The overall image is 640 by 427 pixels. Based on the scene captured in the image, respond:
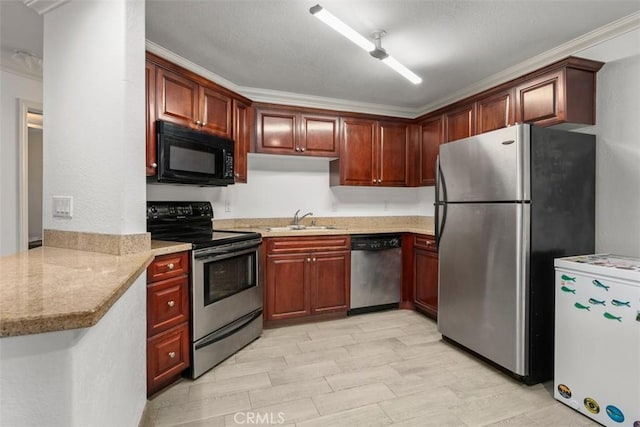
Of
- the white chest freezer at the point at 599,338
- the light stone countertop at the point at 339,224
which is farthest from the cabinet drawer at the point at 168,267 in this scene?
the white chest freezer at the point at 599,338

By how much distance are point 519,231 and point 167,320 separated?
2.32 metres

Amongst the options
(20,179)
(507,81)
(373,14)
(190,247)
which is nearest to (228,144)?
(190,247)

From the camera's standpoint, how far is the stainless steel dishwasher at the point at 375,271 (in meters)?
3.29

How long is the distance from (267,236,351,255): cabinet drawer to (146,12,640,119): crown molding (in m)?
1.50

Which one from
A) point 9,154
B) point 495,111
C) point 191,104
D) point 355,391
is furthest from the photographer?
point 495,111

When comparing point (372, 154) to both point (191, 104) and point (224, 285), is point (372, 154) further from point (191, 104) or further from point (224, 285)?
point (224, 285)

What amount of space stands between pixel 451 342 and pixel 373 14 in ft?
8.50

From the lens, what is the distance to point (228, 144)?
2.84m

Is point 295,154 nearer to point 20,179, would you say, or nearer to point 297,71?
point 297,71

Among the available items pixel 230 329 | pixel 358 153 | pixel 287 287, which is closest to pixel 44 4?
pixel 230 329

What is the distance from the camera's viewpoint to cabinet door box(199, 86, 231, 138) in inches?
106

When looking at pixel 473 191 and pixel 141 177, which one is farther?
pixel 473 191

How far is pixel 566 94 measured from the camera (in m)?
2.24

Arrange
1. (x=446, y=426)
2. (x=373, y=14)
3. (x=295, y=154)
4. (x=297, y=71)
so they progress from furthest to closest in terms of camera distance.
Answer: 1. (x=295, y=154)
2. (x=297, y=71)
3. (x=373, y=14)
4. (x=446, y=426)
